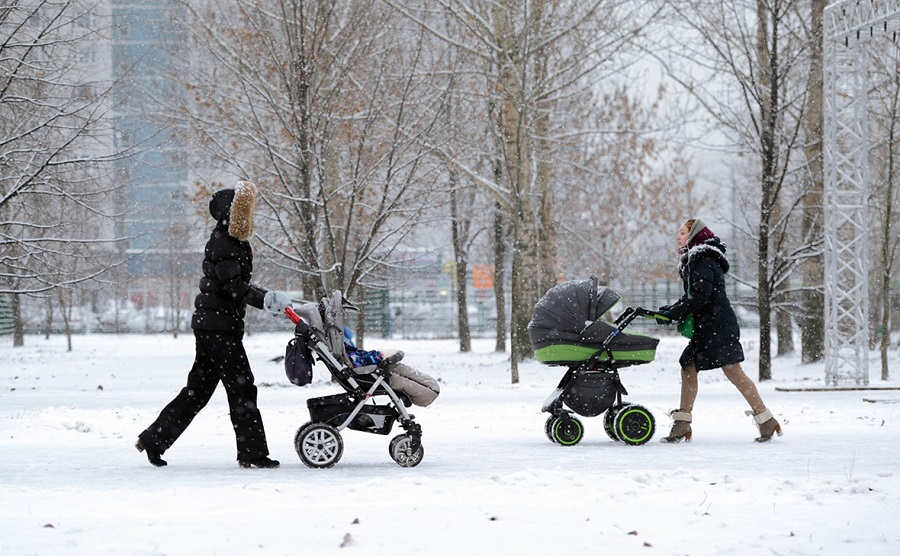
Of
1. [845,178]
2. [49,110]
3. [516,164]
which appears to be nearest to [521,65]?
[516,164]

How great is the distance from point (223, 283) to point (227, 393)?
2.52ft

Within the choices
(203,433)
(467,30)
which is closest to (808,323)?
(467,30)

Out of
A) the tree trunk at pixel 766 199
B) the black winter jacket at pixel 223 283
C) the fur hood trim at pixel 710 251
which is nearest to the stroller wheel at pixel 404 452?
the black winter jacket at pixel 223 283

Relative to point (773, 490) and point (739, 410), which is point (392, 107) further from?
→ point (773, 490)

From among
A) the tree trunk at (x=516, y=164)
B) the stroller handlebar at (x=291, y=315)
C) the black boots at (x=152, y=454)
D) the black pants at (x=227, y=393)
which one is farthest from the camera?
the tree trunk at (x=516, y=164)

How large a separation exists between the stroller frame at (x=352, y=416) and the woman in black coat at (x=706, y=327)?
2715mm

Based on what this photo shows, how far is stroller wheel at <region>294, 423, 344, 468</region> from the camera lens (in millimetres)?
7918

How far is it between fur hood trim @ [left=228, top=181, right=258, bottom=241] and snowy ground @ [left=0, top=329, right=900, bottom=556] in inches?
65.2

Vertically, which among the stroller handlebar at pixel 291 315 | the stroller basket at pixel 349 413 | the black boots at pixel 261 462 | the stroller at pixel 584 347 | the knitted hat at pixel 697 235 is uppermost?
the knitted hat at pixel 697 235

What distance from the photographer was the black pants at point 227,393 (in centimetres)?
777

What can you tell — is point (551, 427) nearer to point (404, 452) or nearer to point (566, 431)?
point (566, 431)

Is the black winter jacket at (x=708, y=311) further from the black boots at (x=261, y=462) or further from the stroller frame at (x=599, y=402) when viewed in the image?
the black boots at (x=261, y=462)

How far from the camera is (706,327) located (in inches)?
380

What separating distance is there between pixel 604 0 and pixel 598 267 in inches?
454
